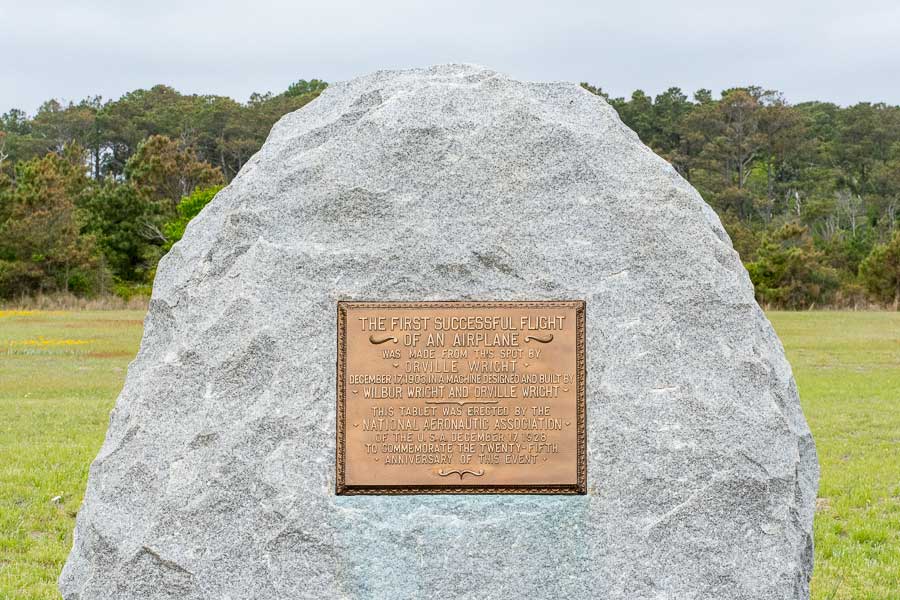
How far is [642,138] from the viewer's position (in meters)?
59.8

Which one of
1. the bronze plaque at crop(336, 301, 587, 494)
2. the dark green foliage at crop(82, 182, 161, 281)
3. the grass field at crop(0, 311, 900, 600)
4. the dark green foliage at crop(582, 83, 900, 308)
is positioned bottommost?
the grass field at crop(0, 311, 900, 600)

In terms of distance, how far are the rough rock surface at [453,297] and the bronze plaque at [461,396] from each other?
0.26ft

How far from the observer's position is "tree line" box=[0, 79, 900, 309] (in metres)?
37.3

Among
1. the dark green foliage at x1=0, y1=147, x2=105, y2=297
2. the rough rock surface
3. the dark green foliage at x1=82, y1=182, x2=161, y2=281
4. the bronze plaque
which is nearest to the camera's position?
the rough rock surface

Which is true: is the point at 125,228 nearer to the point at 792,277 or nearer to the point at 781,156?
the point at 792,277

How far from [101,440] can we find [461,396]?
6.81m

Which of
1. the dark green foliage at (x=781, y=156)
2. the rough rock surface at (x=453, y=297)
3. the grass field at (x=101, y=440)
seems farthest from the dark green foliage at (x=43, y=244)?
the rough rock surface at (x=453, y=297)

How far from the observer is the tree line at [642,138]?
37344mm

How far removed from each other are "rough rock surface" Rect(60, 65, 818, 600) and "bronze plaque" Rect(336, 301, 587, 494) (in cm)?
8

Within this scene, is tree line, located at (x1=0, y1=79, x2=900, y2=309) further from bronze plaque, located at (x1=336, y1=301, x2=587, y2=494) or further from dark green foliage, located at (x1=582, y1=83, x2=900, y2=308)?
bronze plaque, located at (x1=336, y1=301, x2=587, y2=494)

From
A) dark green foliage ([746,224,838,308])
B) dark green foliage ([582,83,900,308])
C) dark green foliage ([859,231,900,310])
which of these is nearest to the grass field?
dark green foliage ([746,224,838,308])

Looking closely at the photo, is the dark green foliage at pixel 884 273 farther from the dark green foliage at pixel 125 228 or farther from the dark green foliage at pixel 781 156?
the dark green foliage at pixel 125 228

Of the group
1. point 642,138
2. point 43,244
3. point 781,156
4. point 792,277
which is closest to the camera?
point 43,244

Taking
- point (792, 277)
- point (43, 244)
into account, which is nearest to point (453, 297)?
point (792, 277)
